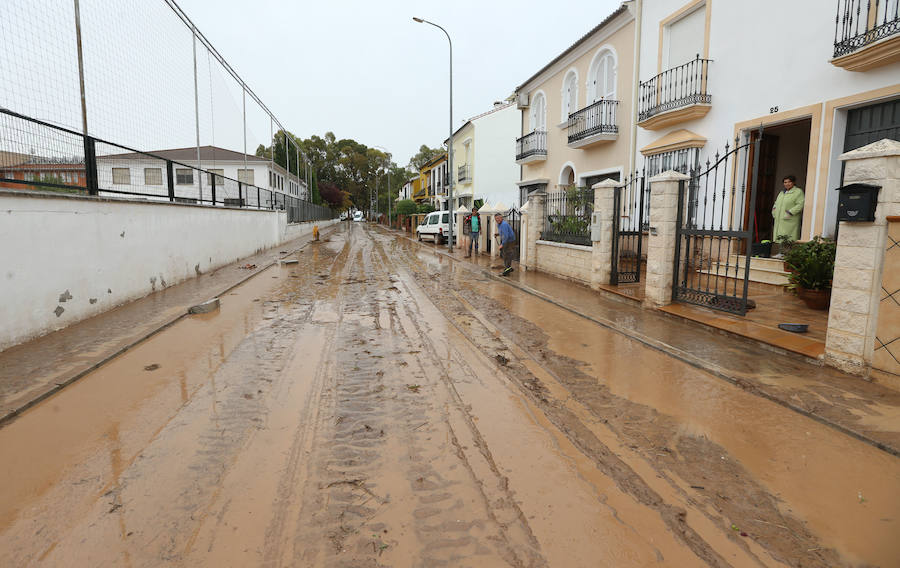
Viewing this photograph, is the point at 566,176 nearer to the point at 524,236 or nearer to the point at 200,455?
the point at 524,236

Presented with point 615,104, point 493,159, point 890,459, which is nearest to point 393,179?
point 493,159

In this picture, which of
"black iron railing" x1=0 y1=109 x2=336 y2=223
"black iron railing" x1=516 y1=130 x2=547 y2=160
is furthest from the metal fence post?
"black iron railing" x1=516 y1=130 x2=547 y2=160

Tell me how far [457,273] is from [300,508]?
1098 cm

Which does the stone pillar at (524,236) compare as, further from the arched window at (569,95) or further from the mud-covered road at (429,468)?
the mud-covered road at (429,468)

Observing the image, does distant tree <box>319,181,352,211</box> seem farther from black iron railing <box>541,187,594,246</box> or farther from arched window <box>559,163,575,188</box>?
black iron railing <box>541,187,594,246</box>

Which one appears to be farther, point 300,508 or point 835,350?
point 835,350

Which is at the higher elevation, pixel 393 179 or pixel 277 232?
pixel 393 179

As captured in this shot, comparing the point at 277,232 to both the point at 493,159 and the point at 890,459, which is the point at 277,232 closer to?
the point at 493,159

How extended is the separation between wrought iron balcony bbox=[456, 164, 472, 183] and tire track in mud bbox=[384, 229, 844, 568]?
29.4 metres

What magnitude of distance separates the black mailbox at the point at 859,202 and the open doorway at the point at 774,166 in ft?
22.8

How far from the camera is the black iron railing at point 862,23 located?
24.6ft

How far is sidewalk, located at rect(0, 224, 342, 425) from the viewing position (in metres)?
4.29

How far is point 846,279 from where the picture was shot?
4805 millimetres

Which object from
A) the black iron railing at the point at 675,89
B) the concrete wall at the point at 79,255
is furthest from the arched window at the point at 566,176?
the concrete wall at the point at 79,255
